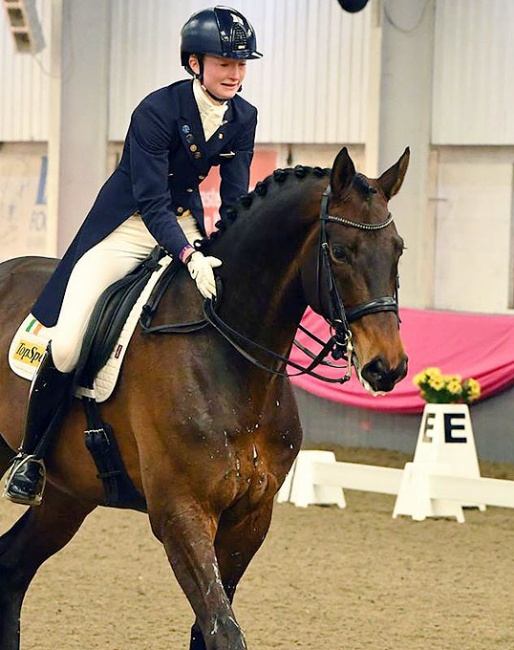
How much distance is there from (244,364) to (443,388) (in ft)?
16.7

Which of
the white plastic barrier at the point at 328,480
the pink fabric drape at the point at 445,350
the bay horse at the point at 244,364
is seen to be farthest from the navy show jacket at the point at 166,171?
the pink fabric drape at the point at 445,350

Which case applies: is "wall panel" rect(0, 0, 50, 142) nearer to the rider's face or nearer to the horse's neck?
the rider's face

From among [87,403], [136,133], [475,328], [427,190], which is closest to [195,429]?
[87,403]

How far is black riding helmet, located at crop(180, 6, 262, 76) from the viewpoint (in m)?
4.32

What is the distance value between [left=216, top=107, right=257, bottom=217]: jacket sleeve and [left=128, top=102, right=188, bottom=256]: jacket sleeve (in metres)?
0.31

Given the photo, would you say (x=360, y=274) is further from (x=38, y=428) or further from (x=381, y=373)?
(x=38, y=428)

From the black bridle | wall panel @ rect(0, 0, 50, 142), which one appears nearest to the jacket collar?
the black bridle

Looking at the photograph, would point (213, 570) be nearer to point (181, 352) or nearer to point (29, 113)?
point (181, 352)

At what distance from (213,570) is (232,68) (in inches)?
60.0

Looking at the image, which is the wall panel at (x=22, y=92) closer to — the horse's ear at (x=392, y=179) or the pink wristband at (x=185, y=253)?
the pink wristband at (x=185, y=253)

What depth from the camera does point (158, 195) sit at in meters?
4.34

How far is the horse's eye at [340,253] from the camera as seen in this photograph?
3896mm

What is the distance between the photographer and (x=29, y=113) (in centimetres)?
1483

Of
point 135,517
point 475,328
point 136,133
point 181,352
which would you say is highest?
point 136,133
